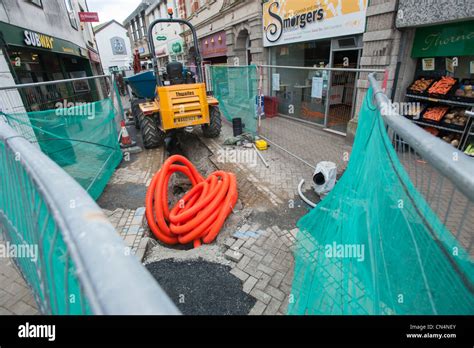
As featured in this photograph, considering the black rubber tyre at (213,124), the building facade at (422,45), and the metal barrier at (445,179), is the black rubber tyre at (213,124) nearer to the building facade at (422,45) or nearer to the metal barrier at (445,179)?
the building facade at (422,45)

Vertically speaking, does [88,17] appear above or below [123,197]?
above

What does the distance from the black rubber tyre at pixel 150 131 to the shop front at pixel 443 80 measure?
6.39 metres

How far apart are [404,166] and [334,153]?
473 centimetres

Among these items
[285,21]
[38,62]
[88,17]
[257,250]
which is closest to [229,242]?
[257,250]

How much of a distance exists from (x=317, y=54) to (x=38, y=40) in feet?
Result: 30.2

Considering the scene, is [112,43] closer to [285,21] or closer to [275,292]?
[285,21]

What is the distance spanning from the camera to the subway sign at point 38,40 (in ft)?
22.9

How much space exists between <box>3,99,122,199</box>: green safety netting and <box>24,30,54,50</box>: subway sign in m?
4.08

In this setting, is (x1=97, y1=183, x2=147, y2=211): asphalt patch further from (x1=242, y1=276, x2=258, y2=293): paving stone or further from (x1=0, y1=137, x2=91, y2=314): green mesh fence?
(x1=242, y1=276, x2=258, y2=293): paving stone

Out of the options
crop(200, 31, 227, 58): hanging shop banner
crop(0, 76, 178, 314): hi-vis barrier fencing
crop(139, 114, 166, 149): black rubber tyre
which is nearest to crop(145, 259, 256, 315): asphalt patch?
crop(0, 76, 178, 314): hi-vis barrier fencing

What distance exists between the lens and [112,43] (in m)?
37.1

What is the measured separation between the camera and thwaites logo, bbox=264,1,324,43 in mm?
7085

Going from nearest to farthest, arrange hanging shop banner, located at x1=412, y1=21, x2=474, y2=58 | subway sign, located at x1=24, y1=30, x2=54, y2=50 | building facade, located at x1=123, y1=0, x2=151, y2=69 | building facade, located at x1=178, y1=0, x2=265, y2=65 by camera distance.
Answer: hanging shop banner, located at x1=412, y1=21, x2=474, y2=58 → subway sign, located at x1=24, y1=30, x2=54, y2=50 → building facade, located at x1=178, y1=0, x2=265, y2=65 → building facade, located at x1=123, y1=0, x2=151, y2=69

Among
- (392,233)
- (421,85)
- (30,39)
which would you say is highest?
(30,39)
